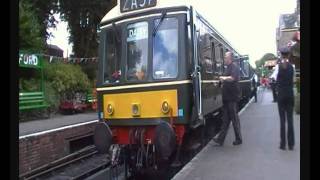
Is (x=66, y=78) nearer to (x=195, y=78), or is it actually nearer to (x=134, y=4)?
(x=134, y=4)

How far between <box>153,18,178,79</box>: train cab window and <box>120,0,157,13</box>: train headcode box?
1.22ft

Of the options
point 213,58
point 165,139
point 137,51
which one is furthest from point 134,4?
point 213,58

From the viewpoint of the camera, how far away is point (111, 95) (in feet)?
32.5

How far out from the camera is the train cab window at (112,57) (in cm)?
995

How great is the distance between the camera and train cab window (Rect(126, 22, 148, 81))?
9.53 m

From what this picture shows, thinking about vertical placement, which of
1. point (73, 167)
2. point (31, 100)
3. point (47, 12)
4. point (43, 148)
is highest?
point (47, 12)

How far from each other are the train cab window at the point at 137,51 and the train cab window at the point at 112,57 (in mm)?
278

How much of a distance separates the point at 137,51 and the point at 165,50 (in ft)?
1.91

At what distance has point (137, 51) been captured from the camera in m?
9.66
